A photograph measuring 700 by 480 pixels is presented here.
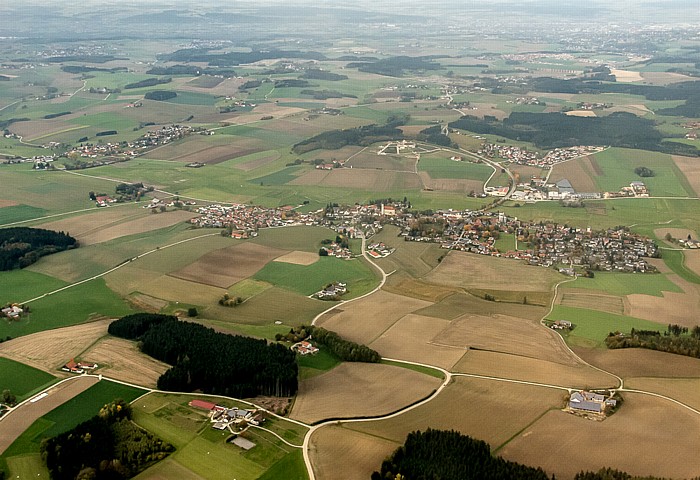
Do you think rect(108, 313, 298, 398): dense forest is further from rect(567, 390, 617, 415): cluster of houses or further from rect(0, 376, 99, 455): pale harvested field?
rect(567, 390, 617, 415): cluster of houses

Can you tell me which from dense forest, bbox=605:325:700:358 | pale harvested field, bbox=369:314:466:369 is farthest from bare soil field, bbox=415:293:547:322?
dense forest, bbox=605:325:700:358

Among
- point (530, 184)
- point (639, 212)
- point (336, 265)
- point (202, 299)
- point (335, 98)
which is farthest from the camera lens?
point (335, 98)

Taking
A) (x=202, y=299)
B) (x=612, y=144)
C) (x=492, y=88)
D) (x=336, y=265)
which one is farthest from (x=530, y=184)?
(x=492, y=88)

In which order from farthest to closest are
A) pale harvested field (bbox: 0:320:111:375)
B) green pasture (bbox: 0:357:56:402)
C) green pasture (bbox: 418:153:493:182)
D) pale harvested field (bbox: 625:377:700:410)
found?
green pasture (bbox: 418:153:493:182)
pale harvested field (bbox: 0:320:111:375)
green pasture (bbox: 0:357:56:402)
pale harvested field (bbox: 625:377:700:410)

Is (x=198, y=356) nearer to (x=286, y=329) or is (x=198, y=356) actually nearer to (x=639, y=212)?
(x=286, y=329)

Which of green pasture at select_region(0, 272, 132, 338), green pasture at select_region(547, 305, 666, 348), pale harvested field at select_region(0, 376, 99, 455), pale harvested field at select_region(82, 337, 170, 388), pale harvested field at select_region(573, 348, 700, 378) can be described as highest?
pale harvested field at select_region(573, 348, 700, 378)

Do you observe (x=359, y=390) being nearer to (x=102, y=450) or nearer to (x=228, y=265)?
(x=102, y=450)
